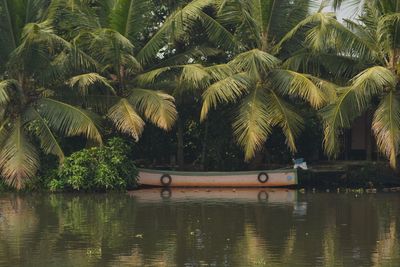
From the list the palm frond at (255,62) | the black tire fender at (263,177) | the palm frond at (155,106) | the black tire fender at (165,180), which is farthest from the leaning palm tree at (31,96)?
the black tire fender at (263,177)

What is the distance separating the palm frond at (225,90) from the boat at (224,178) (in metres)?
2.11

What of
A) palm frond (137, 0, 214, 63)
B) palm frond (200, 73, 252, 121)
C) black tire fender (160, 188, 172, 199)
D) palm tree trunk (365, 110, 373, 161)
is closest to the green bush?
black tire fender (160, 188, 172, 199)

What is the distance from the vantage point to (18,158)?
62.0ft

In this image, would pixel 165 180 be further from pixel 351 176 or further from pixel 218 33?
pixel 351 176

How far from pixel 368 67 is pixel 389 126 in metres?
2.65

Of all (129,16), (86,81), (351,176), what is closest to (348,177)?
(351,176)

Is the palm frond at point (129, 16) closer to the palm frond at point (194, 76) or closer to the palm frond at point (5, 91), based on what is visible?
the palm frond at point (194, 76)

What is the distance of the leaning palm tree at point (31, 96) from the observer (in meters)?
19.1

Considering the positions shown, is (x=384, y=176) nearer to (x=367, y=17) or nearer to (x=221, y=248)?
(x=367, y=17)

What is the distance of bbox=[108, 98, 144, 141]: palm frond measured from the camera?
19422mm

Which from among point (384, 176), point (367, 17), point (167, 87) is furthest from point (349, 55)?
point (167, 87)

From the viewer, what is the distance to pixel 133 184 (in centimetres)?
2097

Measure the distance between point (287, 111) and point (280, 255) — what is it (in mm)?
10435

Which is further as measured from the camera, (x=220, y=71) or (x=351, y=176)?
(x=351, y=176)
